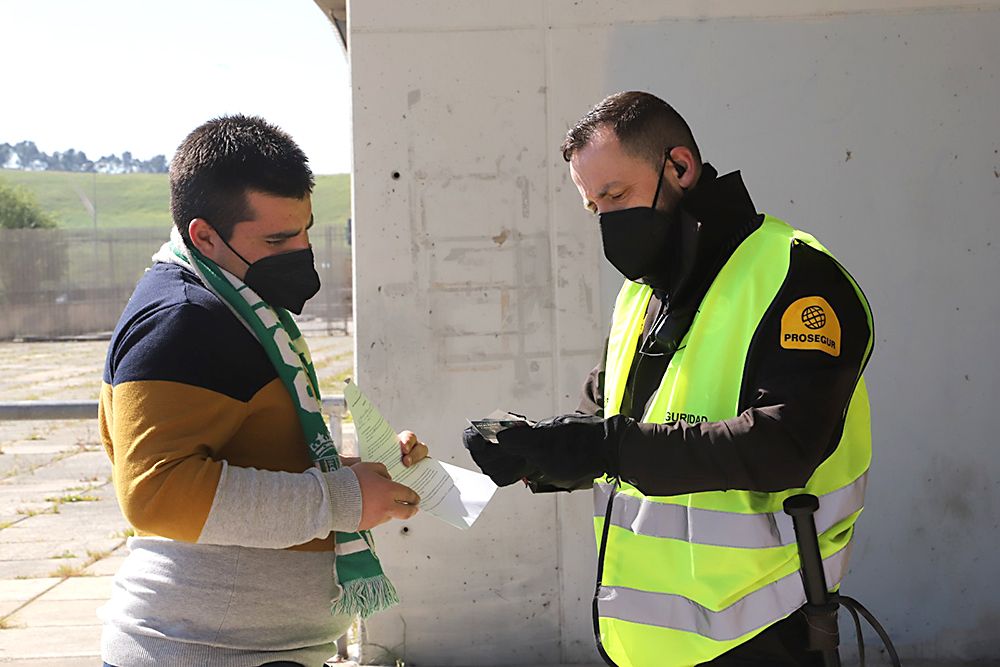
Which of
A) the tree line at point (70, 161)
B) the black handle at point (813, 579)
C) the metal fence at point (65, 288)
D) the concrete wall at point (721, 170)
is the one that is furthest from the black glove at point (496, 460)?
the tree line at point (70, 161)

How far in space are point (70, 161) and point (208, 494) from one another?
442 ft

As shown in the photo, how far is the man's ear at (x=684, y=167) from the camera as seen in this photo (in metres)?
2.51

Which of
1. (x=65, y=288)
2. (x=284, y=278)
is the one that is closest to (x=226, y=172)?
(x=284, y=278)

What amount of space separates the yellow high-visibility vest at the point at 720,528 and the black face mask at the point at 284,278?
814 millimetres

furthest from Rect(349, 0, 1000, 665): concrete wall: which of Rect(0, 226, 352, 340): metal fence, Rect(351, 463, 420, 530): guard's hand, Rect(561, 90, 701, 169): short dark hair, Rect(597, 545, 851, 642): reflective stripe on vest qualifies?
Rect(0, 226, 352, 340): metal fence

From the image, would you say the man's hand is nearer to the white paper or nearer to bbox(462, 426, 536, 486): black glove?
the white paper

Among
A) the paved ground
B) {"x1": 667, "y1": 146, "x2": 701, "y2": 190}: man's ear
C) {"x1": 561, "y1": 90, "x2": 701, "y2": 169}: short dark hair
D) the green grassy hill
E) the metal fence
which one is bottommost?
the paved ground

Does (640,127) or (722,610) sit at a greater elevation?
(640,127)

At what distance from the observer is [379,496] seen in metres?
2.36

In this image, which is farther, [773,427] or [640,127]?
[640,127]

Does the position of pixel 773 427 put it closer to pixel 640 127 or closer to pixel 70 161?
pixel 640 127

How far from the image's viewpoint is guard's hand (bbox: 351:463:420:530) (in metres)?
2.34

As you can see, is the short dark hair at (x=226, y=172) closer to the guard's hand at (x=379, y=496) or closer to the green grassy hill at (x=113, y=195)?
the guard's hand at (x=379, y=496)

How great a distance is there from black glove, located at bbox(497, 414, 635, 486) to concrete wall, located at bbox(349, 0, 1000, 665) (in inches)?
104
